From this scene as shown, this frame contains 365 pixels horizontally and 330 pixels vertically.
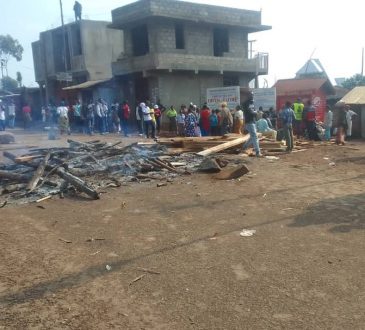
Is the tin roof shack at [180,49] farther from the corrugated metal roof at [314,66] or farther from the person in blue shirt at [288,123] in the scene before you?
the corrugated metal roof at [314,66]

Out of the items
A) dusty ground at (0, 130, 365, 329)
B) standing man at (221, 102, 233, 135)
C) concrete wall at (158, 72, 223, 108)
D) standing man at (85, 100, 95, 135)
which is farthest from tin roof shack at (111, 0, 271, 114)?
dusty ground at (0, 130, 365, 329)

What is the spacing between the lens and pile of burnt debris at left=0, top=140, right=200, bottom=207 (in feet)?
26.1

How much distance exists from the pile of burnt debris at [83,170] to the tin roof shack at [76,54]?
797 inches

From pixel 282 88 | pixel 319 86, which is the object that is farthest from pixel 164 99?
pixel 319 86

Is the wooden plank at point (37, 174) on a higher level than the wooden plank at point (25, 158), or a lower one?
lower

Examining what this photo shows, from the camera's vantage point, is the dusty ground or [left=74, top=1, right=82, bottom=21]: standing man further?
[left=74, top=1, right=82, bottom=21]: standing man

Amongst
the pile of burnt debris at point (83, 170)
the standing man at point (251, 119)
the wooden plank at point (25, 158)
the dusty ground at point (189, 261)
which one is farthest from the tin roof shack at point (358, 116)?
the wooden plank at point (25, 158)

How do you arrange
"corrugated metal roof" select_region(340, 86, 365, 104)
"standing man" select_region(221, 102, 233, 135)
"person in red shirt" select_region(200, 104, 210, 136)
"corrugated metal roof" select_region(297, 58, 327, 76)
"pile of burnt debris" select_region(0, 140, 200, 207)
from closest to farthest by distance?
"pile of burnt debris" select_region(0, 140, 200, 207) < "standing man" select_region(221, 102, 233, 135) < "person in red shirt" select_region(200, 104, 210, 136) < "corrugated metal roof" select_region(340, 86, 365, 104) < "corrugated metal roof" select_region(297, 58, 327, 76)

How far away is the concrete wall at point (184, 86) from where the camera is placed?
80.0 feet

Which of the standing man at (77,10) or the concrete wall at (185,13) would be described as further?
the standing man at (77,10)

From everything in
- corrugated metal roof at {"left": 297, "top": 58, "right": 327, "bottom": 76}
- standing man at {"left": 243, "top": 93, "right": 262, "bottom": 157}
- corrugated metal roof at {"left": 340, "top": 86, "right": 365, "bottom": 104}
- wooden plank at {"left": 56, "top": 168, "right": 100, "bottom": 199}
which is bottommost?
wooden plank at {"left": 56, "top": 168, "right": 100, "bottom": 199}

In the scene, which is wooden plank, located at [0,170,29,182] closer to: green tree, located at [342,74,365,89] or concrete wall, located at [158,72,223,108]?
concrete wall, located at [158,72,223,108]

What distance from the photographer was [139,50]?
2627cm

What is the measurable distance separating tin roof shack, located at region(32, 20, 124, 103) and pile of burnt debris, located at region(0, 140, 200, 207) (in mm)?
20235
